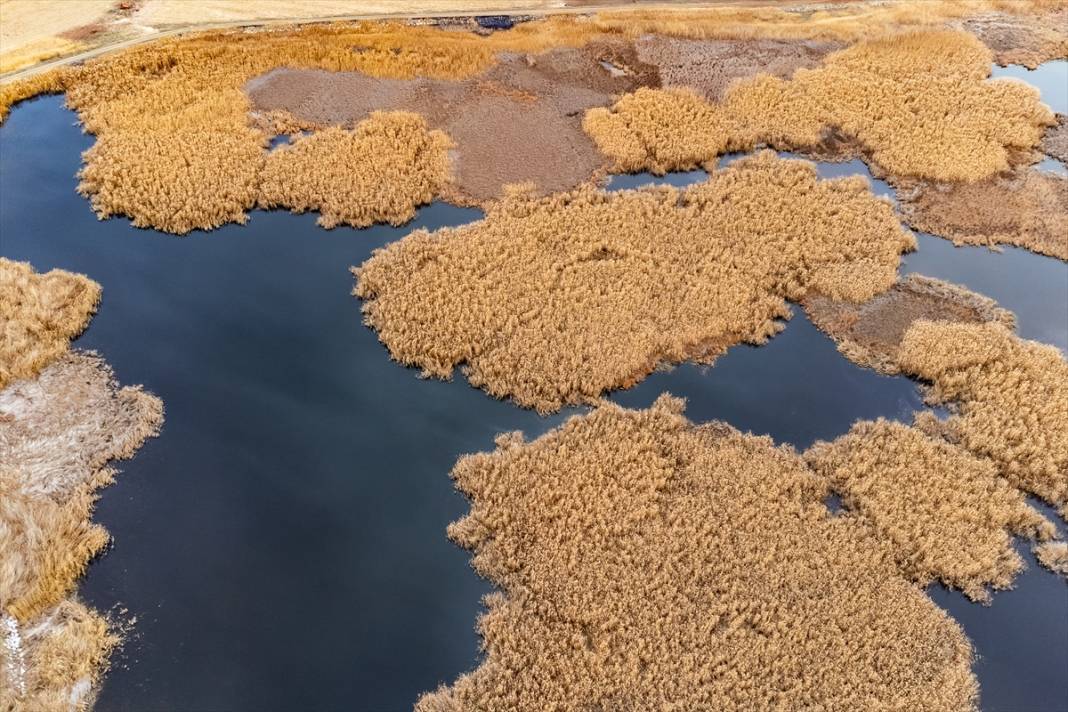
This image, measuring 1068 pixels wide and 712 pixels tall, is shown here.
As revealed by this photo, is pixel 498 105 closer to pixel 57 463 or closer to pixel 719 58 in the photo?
pixel 719 58

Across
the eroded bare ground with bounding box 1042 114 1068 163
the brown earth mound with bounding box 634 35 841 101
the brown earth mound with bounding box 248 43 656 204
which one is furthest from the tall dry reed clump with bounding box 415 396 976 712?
the eroded bare ground with bounding box 1042 114 1068 163

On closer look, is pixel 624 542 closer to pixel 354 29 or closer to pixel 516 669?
pixel 516 669

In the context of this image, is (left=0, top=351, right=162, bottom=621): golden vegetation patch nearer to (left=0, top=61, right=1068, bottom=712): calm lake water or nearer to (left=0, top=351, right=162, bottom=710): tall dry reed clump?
(left=0, top=351, right=162, bottom=710): tall dry reed clump

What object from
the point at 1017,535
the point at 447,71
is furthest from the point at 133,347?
the point at 1017,535

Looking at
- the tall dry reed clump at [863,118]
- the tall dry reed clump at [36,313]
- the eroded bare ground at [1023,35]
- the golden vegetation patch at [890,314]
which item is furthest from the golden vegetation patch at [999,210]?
the tall dry reed clump at [36,313]

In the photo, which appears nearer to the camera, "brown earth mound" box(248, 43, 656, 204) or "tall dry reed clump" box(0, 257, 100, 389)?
"tall dry reed clump" box(0, 257, 100, 389)
